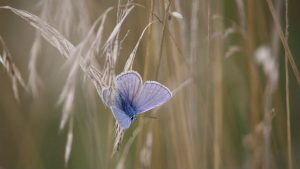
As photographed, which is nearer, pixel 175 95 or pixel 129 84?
pixel 129 84

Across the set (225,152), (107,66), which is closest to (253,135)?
(225,152)

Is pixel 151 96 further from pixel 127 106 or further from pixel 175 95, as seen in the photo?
pixel 175 95

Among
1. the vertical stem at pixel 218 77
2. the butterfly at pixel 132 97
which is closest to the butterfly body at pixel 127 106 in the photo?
the butterfly at pixel 132 97

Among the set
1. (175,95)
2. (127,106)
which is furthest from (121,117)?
(175,95)

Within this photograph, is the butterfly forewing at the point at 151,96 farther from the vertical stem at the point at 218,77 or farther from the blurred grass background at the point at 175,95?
the vertical stem at the point at 218,77

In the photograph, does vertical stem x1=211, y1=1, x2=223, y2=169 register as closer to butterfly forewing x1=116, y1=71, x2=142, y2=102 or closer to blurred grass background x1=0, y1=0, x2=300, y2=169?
blurred grass background x1=0, y1=0, x2=300, y2=169

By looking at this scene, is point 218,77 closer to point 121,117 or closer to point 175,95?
point 175,95
